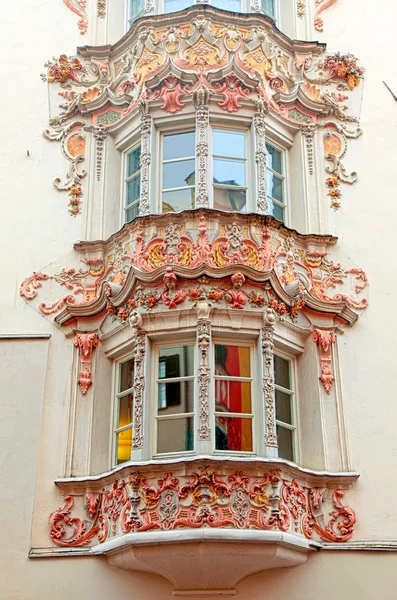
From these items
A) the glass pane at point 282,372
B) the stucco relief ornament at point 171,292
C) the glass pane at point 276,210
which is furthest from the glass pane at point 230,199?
the glass pane at point 282,372

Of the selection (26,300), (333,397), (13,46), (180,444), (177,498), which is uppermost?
(13,46)

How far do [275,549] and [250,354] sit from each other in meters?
2.78

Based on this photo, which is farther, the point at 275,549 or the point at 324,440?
the point at 324,440

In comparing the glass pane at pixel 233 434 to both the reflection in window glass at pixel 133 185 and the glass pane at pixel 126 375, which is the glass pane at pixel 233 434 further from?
the reflection in window glass at pixel 133 185

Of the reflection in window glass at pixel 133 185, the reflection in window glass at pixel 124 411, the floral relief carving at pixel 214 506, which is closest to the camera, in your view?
the floral relief carving at pixel 214 506

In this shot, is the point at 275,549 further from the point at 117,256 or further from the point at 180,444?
the point at 117,256

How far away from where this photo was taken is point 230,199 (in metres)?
12.9

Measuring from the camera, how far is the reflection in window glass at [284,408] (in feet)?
38.7

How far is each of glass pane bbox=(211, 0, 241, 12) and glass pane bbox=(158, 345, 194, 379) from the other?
6.71 metres

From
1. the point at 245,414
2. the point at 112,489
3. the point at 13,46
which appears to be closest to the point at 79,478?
the point at 112,489

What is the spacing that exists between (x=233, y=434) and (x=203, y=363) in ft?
3.48

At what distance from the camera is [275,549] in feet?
34.1

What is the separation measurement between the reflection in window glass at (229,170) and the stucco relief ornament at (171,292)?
1.65 metres

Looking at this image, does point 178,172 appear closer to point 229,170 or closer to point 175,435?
point 229,170
